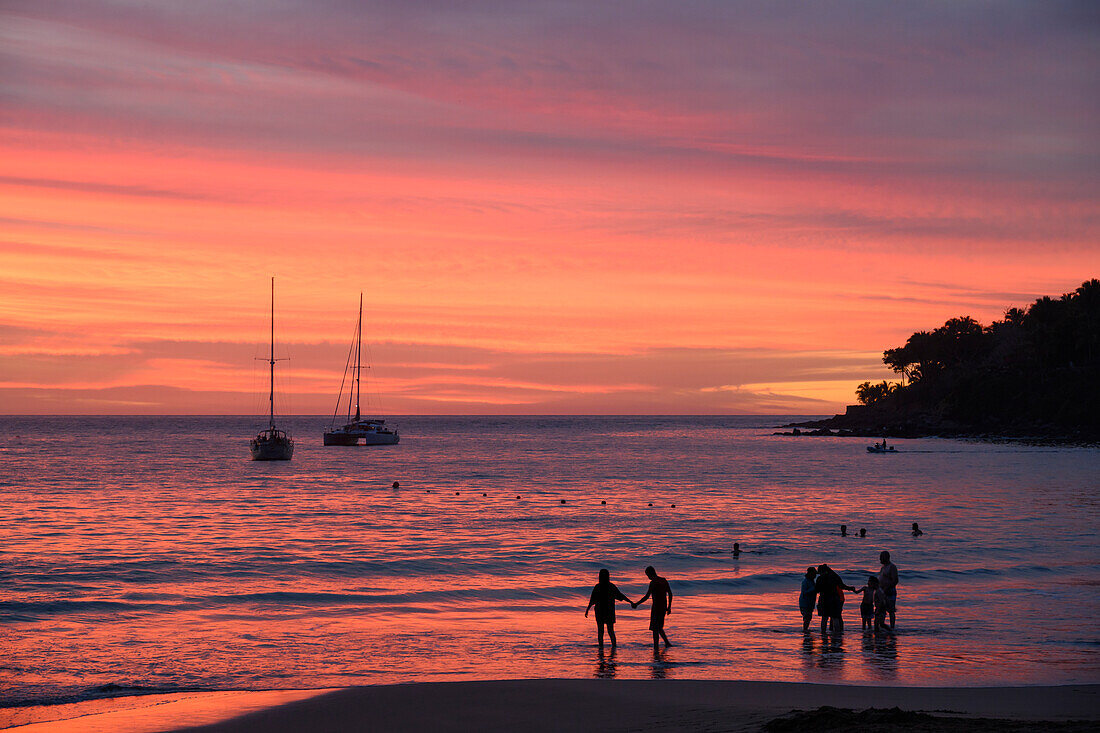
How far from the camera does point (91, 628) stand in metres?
22.4

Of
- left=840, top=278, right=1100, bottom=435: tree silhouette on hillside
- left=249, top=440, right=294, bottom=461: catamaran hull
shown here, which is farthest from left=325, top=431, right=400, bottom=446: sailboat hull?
left=840, top=278, right=1100, bottom=435: tree silhouette on hillside

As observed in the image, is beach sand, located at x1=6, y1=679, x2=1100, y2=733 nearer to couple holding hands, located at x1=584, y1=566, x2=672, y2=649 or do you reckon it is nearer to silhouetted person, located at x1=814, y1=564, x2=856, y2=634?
couple holding hands, located at x1=584, y1=566, x2=672, y2=649

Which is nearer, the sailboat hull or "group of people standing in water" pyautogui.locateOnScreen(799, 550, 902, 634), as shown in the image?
"group of people standing in water" pyautogui.locateOnScreen(799, 550, 902, 634)

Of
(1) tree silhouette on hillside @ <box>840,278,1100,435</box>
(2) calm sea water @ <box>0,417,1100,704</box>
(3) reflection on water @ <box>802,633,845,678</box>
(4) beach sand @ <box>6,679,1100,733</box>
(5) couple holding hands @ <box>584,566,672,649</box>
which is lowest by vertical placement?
(2) calm sea water @ <box>0,417,1100,704</box>

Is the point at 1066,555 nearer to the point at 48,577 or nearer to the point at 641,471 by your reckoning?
the point at 48,577

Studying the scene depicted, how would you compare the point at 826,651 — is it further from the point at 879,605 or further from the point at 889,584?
the point at 889,584

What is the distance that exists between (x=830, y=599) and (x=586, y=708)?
883 cm

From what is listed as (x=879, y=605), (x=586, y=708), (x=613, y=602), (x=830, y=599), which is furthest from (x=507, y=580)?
(x=586, y=708)

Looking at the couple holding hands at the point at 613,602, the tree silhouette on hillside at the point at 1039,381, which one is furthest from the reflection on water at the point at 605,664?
the tree silhouette on hillside at the point at 1039,381

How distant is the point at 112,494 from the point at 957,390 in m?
166

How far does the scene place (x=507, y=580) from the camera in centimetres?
3056

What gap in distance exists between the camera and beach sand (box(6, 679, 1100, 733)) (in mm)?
13336

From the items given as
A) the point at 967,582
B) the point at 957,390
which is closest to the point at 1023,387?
the point at 957,390

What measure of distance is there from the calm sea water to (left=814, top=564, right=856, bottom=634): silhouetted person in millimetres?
600
